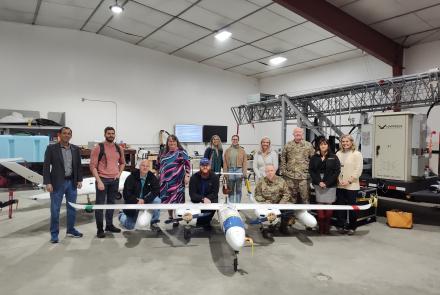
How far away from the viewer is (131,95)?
36.3 ft

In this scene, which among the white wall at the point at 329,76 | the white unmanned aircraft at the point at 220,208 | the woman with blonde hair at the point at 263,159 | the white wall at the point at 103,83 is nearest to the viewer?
the white unmanned aircraft at the point at 220,208

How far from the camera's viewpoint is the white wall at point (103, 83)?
30.4ft

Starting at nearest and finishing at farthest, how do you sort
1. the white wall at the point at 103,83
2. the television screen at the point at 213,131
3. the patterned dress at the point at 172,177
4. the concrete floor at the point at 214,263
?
the concrete floor at the point at 214,263, the patterned dress at the point at 172,177, the white wall at the point at 103,83, the television screen at the point at 213,131

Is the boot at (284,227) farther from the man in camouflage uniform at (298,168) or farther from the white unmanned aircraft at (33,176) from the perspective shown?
the white unmanned aircraft at (33,176)

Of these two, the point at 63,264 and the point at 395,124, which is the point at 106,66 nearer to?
the point at 63,264

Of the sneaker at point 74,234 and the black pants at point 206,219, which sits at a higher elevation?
the black pants at point 206,219

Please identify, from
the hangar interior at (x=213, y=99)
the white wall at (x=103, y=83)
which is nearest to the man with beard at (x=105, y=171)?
the hangar interior at (x=213, y=99)

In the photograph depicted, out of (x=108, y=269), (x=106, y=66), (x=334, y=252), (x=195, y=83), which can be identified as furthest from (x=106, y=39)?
(x=334, y=252)

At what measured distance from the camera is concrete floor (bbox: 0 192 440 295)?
3148 millimetres

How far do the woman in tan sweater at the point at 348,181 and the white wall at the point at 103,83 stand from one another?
315 inches

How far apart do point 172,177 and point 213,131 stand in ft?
26.1

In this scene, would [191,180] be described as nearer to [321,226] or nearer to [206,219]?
[206,219]

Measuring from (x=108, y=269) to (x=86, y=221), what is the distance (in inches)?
93.0

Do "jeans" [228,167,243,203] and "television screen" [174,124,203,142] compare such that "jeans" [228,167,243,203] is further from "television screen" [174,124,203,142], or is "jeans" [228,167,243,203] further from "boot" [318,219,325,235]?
"television screen" [174,124,203,142]
